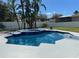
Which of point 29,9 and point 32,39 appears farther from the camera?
point 29,9

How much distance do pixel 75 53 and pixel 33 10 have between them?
58.7 feet

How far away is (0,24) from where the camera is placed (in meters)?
27.5

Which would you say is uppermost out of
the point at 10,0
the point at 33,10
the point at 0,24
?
the point at 10,0

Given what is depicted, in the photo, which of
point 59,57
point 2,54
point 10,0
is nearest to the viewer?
point 59,57

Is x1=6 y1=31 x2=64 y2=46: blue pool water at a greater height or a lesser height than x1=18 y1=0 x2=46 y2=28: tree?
lesser

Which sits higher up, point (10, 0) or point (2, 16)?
point (10, 0)

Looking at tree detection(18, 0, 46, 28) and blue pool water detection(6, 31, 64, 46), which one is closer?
blue pool water detection(6, 31, 64, 46)

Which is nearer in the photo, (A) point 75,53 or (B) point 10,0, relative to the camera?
(A) point 75,53

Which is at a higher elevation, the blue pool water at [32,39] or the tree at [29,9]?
the tree at [29,9]

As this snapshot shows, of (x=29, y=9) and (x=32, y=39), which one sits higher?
(x=29, y=9)

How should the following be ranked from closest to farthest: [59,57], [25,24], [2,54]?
[59,57]
[2,54]
[25,24]

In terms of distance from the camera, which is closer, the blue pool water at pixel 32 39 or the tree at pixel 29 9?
the blue pool water at pixel 32 39

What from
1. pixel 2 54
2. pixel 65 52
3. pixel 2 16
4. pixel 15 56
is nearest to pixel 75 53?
pixel 65 52

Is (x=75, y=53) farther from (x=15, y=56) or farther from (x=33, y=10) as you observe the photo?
(x=33, y=10)
